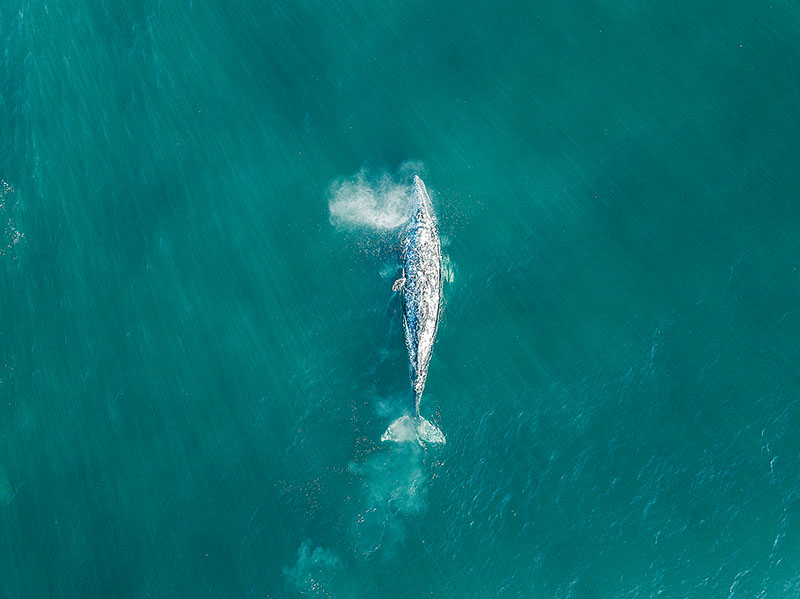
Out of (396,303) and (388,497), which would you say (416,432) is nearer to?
(388,497)

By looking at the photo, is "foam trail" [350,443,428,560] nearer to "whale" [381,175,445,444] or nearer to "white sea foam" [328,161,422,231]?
"whale" [381,175,445,444]

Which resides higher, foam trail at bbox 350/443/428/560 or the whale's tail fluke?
the whale's tail fluke

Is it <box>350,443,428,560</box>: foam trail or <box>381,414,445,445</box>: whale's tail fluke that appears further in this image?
<box>381,414,445,445</box>: whale's tail fluke

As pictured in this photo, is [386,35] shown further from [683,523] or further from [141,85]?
[683,523]

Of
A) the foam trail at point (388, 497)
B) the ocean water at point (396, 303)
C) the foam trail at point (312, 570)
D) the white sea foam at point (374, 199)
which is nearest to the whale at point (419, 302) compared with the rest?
the ocean water at point (396, 303)

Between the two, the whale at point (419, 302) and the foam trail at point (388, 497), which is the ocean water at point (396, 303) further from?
the whale at point (419, 302)

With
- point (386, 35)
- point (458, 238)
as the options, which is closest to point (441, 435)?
point (458, 238)

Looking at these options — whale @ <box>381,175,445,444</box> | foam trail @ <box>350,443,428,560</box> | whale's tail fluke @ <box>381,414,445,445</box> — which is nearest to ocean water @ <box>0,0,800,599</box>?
foam trail @ <box>350,443,428,560</box>
